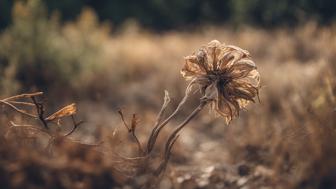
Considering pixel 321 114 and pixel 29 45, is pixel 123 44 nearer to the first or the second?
pixel 29 45

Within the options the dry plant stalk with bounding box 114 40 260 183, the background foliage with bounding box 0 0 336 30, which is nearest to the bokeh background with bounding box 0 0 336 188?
the background foliage with bounding box 0 0 336 30

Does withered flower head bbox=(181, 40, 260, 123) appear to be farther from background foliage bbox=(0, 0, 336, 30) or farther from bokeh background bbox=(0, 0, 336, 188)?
background foliage bbox=(0, 0, 336, 30)

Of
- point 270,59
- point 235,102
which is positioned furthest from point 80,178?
point 270,59

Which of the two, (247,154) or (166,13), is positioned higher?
(166,13)

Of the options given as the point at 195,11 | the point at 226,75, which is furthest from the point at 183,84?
the point at 195,11

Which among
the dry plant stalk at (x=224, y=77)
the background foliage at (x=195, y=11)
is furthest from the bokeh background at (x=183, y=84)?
the dry plant stalk at (x=224, y=77)

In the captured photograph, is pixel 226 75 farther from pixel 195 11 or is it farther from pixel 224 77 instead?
pixel 195 11

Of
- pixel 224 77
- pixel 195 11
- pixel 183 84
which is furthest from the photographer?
pixel 195 11
